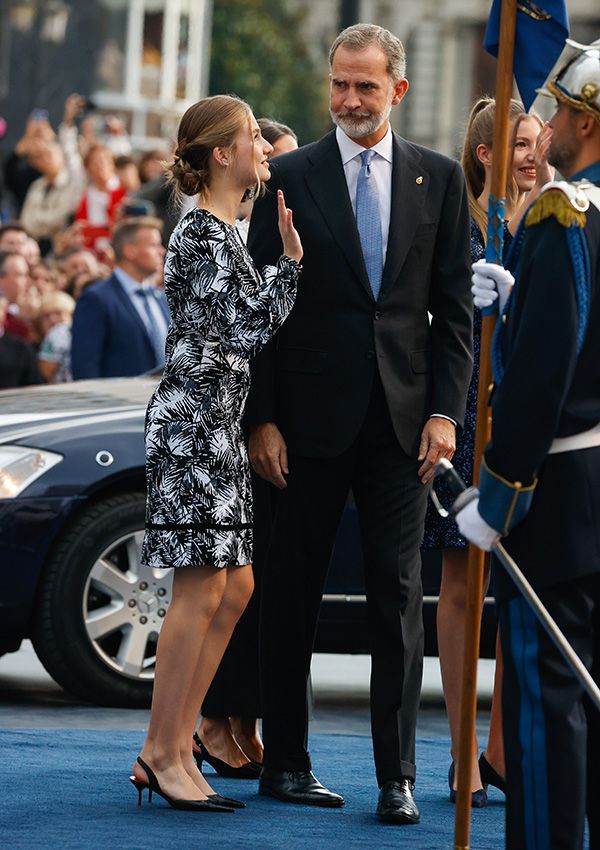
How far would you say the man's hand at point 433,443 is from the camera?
6.42 metres

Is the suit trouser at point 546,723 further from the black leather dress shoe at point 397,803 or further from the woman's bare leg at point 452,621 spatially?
the woman's bare leg at point 452,621

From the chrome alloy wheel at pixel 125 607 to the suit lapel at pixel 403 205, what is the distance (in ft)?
8.58

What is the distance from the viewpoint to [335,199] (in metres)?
6.47

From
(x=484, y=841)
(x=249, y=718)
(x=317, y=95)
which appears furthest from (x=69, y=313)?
(x=317, y=95)

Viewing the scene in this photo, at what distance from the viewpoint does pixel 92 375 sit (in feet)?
38.3

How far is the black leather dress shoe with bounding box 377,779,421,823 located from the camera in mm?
6250

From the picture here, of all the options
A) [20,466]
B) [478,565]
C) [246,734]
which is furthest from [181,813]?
[20,466]

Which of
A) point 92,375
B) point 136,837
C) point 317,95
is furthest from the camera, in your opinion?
point 317,95

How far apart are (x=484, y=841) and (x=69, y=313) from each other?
29.7ft

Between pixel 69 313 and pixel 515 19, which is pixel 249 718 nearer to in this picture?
pixel 515 19

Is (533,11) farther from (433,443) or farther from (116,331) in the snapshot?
(116,331)

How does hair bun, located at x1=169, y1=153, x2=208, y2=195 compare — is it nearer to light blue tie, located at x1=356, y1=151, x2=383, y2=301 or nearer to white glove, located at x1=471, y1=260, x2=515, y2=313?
light blue tie, located at x1=356, y1=151, x2=383, y2=301

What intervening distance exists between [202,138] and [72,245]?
439 inches

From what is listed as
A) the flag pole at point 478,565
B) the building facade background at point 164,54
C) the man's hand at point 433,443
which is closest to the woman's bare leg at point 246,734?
the man's hand at point 433,443
